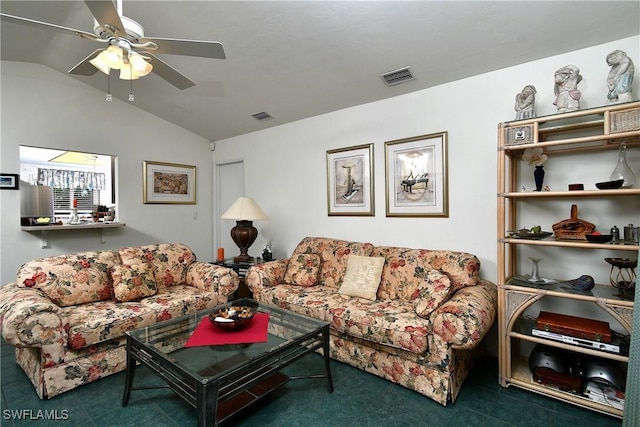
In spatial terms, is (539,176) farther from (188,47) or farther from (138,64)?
(138,64)

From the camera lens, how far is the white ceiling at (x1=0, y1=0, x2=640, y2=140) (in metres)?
Answer: 2.04

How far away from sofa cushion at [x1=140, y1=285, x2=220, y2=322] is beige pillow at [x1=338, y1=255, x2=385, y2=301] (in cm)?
126

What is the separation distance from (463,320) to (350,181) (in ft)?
6.59

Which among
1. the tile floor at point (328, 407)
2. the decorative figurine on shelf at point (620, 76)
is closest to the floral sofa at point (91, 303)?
the tile floor at point (328, 407)

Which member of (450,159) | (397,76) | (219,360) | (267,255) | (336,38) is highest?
(336,38)

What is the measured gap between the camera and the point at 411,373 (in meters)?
2.14

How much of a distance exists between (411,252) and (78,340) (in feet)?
Answer: 8.68

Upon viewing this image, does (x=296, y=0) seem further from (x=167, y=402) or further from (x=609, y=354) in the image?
(x=609, y=354)

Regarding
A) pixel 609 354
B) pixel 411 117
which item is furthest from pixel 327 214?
pixel 609 354

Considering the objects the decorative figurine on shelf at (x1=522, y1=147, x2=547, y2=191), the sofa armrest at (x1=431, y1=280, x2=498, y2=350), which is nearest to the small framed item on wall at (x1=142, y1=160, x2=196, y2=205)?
the sofa armrest at (x1=431, y1=280, x2=498, y2=350)

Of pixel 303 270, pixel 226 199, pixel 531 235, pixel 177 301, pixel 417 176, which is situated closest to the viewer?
pixel 531 235

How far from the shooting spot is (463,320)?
6.30 feet

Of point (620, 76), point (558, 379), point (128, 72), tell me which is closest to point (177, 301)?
point (128, 72)

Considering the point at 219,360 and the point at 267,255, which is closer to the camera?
the point at 219,360
